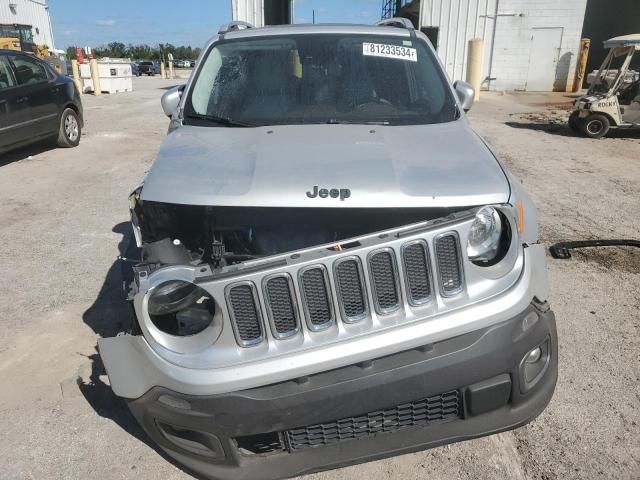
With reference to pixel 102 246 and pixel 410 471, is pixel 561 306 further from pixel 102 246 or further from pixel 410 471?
pixel 102 246

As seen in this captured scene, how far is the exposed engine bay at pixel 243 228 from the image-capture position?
2289 mm

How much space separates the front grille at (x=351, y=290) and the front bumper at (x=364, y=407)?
0.65 feet

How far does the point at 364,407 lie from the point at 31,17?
157ft

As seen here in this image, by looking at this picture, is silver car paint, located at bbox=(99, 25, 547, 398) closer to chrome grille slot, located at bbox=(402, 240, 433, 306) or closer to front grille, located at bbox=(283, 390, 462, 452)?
chrome grille slot, located at bbox=(402, 240, 433, 306)

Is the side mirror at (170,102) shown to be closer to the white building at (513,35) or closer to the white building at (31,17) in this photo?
the white building at (513,35)

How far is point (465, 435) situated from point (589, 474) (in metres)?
0.68

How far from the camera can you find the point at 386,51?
361cm

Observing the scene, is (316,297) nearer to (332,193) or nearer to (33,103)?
(332,193)

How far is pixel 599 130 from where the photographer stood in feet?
36.2

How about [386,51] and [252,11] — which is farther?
[252,11]

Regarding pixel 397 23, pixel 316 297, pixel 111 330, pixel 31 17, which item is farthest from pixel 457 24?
pixel 31 17

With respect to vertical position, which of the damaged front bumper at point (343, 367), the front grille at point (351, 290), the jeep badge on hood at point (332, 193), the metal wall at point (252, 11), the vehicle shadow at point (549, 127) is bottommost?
the vehicle shadow at point (549, 127)

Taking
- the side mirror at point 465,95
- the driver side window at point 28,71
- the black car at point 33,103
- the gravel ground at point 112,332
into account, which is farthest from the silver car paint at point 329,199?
the driver side window at point 28,71

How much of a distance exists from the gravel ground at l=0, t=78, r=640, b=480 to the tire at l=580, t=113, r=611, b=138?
11.0ft
